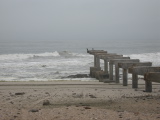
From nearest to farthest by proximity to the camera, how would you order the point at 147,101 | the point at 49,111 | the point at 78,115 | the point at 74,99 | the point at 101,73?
the point at 78,115 → the point at 49,111 → the point at 147,101 → the point at 74,99 → the point at 101,73

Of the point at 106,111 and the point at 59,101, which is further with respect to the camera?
the point at 59,101

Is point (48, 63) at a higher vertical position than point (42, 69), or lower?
lower

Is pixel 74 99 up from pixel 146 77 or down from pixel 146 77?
down

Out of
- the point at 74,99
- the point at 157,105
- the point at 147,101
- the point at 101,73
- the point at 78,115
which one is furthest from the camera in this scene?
the point at 101,73

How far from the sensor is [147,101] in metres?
7.20

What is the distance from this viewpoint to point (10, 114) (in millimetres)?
5727

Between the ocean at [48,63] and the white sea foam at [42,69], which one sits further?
the ocean at [48,63]

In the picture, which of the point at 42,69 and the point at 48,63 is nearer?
the point at 42,69

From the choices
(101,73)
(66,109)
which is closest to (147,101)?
(66,109)

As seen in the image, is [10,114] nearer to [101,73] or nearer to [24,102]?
[24,102]

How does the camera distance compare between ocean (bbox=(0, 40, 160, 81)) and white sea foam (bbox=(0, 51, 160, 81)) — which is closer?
white sea foam (bbox=(0, 51, 160, 81))

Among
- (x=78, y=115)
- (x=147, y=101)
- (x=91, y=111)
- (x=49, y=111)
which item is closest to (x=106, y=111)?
(x=91, y=111)

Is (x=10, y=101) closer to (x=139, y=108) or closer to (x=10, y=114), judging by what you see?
(x=10, y=114)

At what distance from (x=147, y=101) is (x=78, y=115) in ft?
7.73
